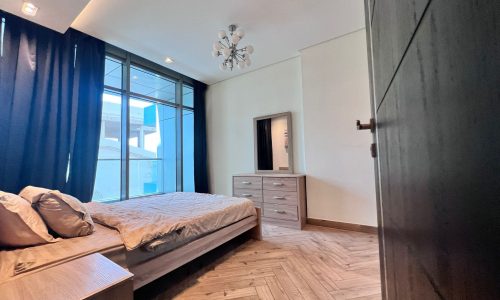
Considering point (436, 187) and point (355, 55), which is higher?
point (355, 55)

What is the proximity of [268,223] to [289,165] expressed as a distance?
102 centimetres

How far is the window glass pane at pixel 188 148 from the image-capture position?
4605 millimetres

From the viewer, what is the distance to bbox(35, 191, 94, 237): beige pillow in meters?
1.39

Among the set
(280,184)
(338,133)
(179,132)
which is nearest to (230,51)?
(338,133)

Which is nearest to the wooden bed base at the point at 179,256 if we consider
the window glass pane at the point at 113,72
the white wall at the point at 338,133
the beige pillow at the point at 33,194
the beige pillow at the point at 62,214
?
the beige pillow at the point at 62,214

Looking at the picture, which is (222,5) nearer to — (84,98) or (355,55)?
(355,55)

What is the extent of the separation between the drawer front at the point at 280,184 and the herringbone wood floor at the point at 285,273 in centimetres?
80

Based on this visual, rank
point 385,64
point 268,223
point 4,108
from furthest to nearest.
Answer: point 268,223, point 4,108, point 385,64

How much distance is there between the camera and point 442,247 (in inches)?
12.1

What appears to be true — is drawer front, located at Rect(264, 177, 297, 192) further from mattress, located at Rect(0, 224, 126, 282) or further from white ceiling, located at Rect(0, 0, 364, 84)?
mattress, located at Rect(0, 224, 126, 282)

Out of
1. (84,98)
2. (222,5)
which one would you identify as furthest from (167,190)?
(222,5)

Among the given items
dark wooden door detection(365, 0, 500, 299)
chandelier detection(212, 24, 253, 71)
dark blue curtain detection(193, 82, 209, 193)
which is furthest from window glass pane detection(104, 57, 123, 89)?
dark wooden door detection(365, 0, 500, 299)

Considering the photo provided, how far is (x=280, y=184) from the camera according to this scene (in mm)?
3357

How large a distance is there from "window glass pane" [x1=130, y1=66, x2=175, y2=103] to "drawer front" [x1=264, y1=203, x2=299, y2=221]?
2879 millimetres
